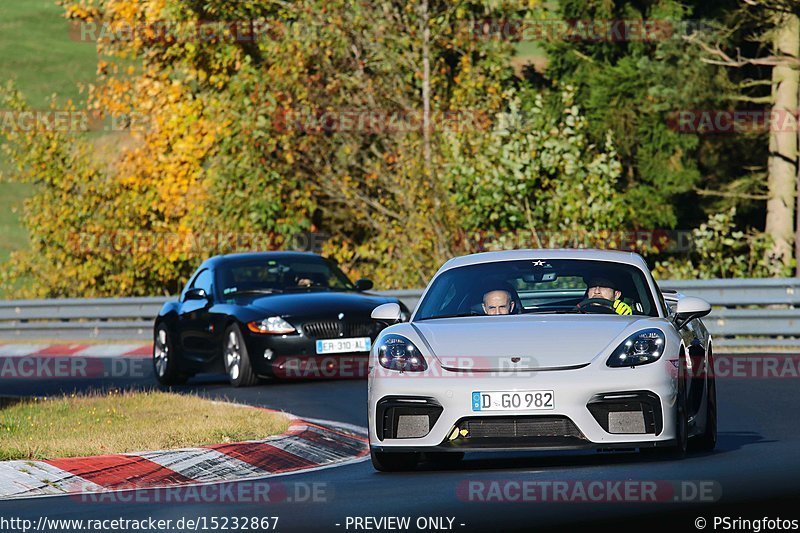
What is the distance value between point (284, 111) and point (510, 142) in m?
5.64

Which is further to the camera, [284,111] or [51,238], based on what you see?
[51,238]

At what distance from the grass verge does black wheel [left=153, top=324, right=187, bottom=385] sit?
10.9ft

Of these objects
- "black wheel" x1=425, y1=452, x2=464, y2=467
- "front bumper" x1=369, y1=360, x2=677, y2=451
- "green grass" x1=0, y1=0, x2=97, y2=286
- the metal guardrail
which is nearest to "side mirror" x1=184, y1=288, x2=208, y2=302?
the metal guardrail

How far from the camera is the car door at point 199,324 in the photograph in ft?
62.4

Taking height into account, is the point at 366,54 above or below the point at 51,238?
above

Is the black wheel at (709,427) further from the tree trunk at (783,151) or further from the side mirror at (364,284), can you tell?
the tree trunk at (783,151)

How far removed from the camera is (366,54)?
35375 mm

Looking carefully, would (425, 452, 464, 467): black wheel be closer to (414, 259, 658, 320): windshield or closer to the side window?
(414, 259, 658, 320): windshield

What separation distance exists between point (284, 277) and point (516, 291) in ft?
28.4

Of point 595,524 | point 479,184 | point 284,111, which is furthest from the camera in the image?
point 284,111

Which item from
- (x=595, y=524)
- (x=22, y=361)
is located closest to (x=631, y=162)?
(x=22, y=361)

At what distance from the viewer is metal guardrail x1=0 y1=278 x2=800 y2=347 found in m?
21.0

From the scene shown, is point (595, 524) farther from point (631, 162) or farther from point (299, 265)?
point (631, 162)

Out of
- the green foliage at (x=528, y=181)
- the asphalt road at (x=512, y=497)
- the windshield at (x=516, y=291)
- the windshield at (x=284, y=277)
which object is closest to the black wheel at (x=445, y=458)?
the asphalt road at (x=512, y=497)
